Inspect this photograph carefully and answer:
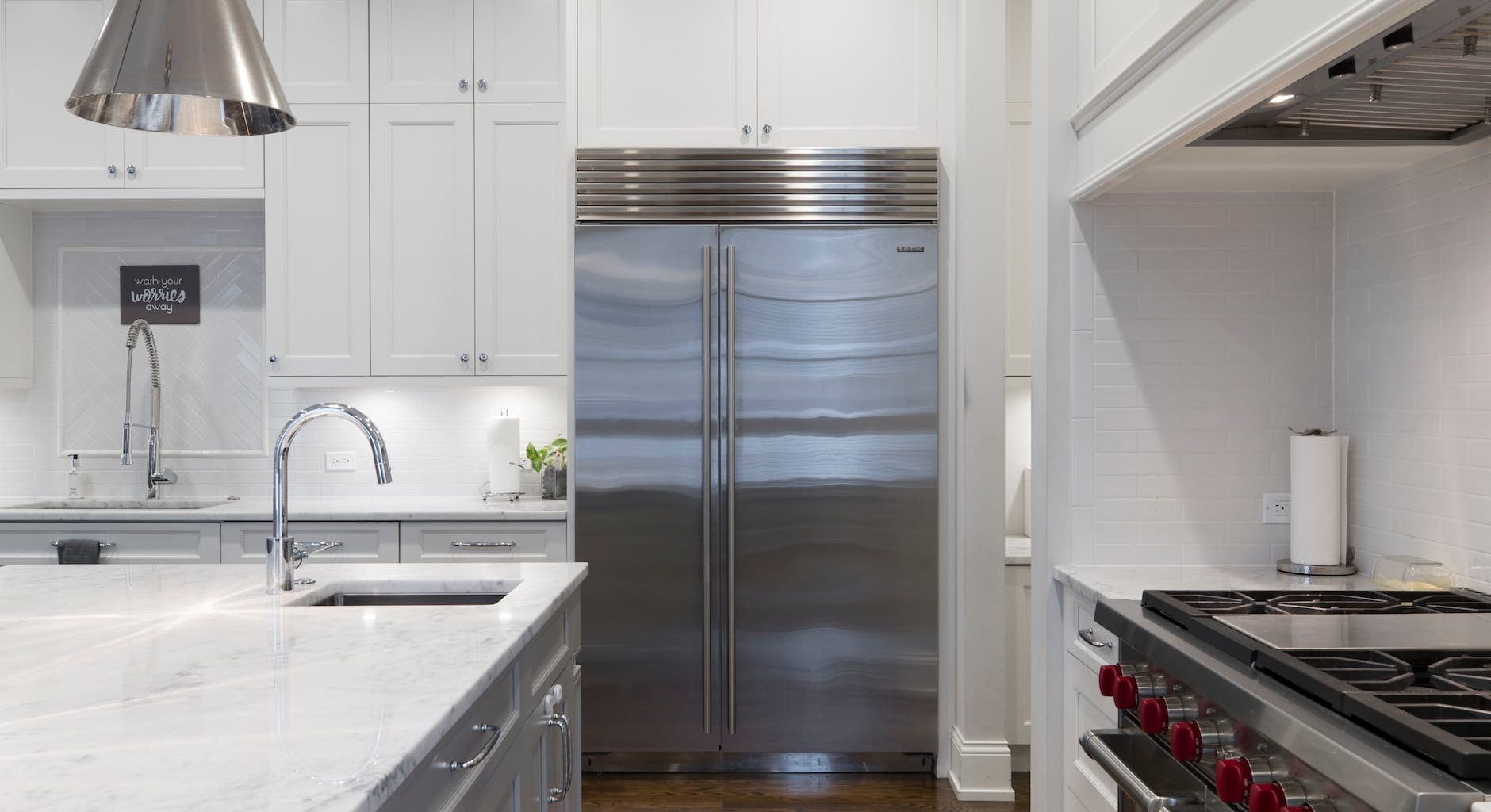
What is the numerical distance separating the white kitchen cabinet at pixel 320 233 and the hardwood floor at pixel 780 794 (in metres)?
1.77

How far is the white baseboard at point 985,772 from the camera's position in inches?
123

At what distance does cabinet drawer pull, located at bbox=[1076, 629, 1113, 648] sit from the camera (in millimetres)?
2000

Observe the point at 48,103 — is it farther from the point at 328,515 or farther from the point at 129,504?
the point at 328,515

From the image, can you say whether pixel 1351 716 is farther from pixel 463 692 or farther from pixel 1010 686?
pixel 1010 686

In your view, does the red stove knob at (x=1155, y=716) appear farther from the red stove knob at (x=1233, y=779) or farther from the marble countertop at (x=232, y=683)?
the marble countertop at (x=232, y=683)

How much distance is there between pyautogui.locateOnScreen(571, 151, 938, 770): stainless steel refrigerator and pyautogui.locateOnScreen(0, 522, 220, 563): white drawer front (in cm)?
133

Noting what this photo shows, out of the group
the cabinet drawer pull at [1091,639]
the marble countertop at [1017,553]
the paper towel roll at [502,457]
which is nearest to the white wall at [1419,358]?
the cabinet drawer pull at [1091,639]

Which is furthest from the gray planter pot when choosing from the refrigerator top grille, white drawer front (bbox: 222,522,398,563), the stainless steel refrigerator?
the refrigerator top grille

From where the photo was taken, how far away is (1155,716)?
1512 millimetres

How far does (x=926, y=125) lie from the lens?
3.29m

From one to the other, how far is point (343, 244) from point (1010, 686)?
279 centimetres

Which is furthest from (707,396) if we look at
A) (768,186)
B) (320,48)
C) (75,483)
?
(75,483)

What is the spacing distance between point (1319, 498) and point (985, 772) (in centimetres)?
151

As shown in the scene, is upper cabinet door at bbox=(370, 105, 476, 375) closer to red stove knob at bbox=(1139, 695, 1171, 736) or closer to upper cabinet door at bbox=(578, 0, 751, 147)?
upper cabinet door at bbox=(578, 0, 751, 147)
